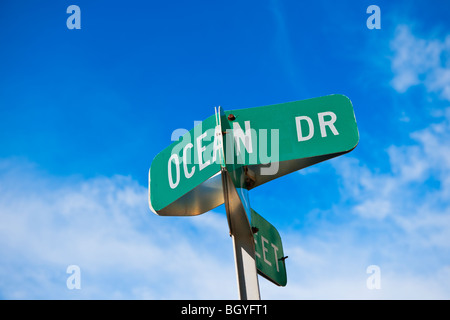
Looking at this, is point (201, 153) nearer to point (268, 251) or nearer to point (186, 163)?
point (186, 163)

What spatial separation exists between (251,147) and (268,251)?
670mm

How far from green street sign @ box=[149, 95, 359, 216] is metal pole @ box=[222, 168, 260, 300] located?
0.39 feet

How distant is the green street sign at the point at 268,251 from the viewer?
263 cm

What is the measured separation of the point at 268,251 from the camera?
9.12 ft

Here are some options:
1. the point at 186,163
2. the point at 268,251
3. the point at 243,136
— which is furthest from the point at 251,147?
the point at 268,251

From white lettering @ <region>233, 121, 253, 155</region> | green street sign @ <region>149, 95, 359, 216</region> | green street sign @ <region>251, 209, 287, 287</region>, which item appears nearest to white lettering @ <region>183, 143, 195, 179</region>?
green street sign @ <region>149, 95, 359, 216</region>

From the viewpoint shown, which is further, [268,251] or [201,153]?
[268,251]

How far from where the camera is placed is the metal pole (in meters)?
2.37

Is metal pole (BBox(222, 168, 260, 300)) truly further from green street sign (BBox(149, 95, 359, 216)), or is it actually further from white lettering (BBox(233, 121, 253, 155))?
white lettering (BBox(233, 121, 253, 155))

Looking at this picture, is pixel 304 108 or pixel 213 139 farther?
pixel 304 108
